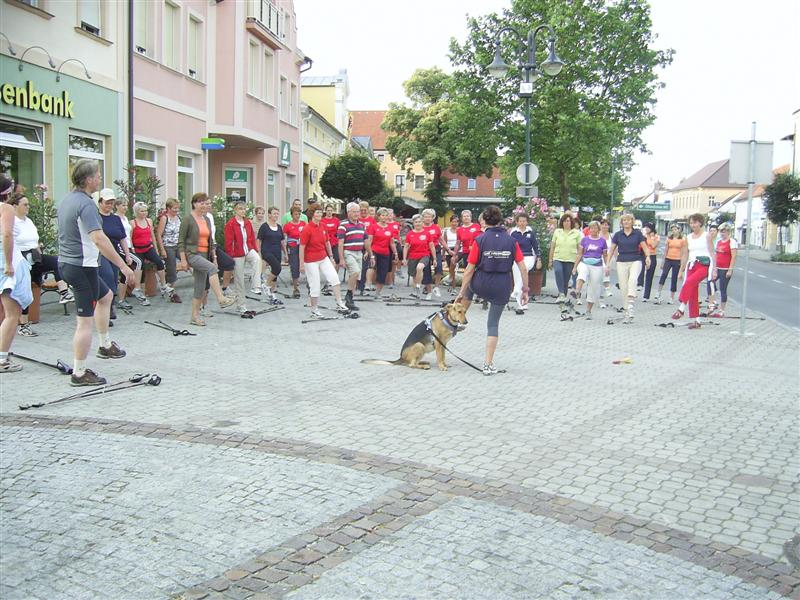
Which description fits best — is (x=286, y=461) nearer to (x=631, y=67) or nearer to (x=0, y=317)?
(x=0, y=317)

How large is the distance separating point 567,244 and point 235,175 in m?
17.5

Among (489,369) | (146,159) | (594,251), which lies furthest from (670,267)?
(146,159)

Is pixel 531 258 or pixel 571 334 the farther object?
pixel 531 258

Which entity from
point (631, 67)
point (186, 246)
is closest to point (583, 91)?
point (631, 67)

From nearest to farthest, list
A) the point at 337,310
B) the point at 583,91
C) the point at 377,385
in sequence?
the point at 377,385, the point at 337,310, the point at 583,91

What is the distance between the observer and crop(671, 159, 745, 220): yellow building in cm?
14438

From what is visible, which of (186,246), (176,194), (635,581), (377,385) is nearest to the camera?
(635,581)

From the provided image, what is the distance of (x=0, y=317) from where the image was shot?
840cm

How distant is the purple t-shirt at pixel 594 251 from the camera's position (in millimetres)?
14672

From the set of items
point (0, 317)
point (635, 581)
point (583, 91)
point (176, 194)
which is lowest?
point (635, 581)

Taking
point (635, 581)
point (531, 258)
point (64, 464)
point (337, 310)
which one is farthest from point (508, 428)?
point (531, 258)

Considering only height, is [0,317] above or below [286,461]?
above

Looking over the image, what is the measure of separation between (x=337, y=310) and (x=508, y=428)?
26.1 ft

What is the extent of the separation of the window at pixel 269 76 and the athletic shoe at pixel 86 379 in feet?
72.0
